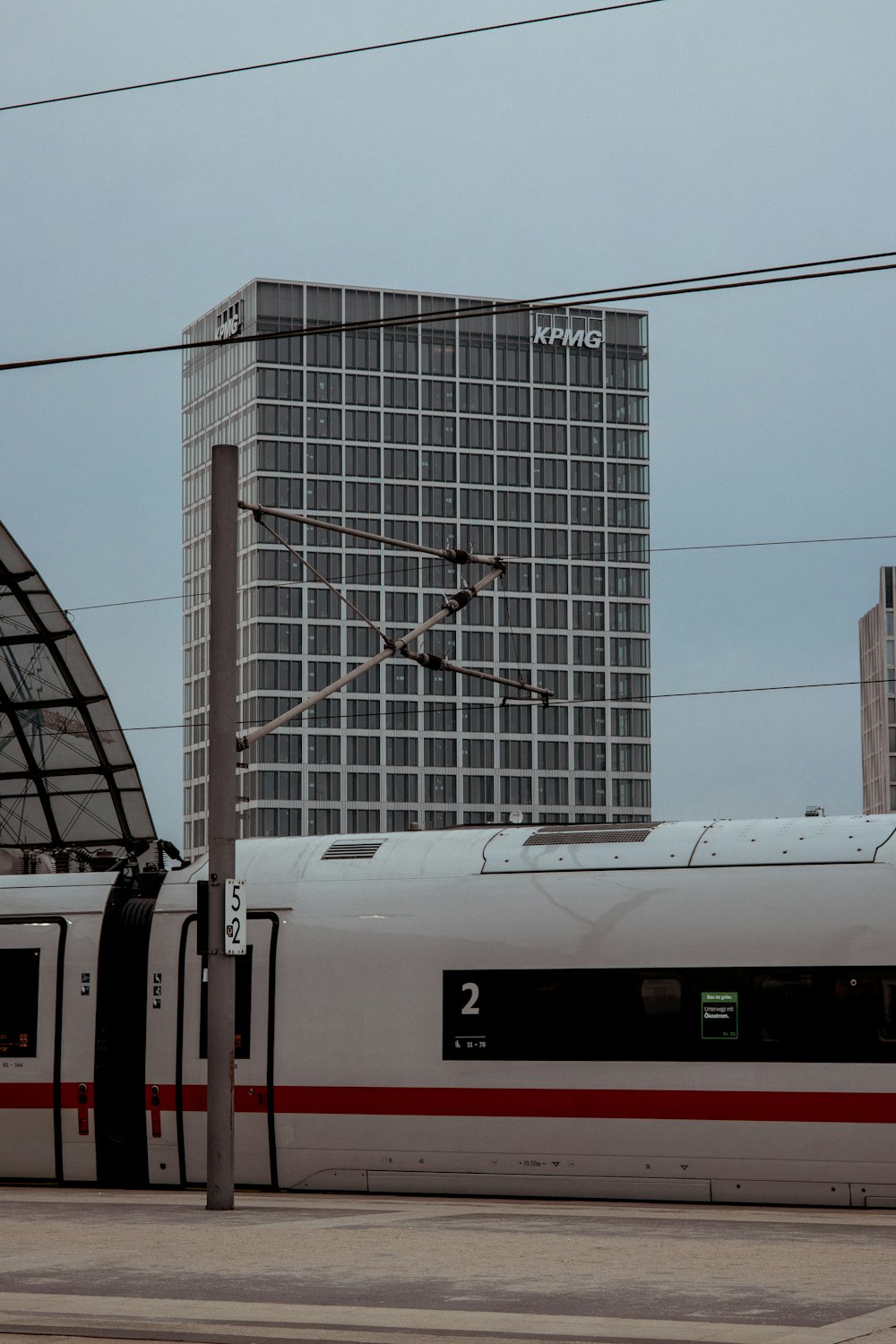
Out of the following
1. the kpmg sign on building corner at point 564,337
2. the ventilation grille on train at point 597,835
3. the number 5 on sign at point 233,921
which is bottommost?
the number 5 on sign at point 233,921

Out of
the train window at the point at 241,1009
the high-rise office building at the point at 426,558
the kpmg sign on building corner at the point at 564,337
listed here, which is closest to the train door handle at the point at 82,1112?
the train window at the point at 241,1009

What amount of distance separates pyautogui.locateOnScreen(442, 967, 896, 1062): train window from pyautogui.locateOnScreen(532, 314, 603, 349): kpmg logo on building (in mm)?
135237

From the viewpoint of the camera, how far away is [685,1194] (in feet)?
50.5

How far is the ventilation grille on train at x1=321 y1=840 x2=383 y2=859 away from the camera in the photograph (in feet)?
56.7

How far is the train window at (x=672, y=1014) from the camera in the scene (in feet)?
49.4

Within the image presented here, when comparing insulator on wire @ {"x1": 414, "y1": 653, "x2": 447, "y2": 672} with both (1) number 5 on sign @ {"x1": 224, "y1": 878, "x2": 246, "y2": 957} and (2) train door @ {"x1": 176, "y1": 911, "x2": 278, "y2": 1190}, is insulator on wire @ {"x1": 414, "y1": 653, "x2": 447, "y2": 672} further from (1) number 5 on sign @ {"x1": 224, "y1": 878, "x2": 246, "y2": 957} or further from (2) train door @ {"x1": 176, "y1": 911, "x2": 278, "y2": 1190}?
(1) number 5 on sign @ {"x1": 224, "y1": 878, "x2": 246, "y2": 957}

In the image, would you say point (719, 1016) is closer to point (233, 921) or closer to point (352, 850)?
point (352, 850)

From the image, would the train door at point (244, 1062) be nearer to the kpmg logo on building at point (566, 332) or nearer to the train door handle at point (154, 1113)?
the train door handle at point (154, 1113)

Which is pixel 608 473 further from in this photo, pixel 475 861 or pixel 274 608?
pixel 475 861

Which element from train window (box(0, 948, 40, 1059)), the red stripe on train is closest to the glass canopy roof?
train window (box(0, 948, 40, 1059))

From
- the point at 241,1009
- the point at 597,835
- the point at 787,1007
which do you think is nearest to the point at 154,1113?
the point at 241,1009

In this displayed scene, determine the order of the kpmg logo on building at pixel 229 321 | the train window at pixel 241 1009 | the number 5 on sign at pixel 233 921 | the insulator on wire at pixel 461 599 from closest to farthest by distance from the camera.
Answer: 1. the number 5 on sign at pixel 233 921
2. the train window at pixel 241 1009
3. the insulator on wire at pixel 461 599
4. the kpmg logo on building at pixel 229 321

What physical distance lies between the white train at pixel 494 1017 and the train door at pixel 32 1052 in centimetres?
3

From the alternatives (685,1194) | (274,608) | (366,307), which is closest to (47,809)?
(685,1194)
